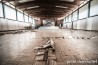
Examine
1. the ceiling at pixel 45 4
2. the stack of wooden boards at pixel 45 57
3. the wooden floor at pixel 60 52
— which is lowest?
the wooden floor at pixel 60 52

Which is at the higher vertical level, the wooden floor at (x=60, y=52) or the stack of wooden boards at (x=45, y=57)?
the stack of wooden boards at (x=45, y=57)

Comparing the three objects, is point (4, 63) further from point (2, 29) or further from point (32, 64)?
point (2, 29)

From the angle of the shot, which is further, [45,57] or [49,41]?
[49,41]

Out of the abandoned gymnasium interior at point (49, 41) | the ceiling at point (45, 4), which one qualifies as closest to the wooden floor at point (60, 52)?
the abandoned gymnasium interior at point (49, 41)

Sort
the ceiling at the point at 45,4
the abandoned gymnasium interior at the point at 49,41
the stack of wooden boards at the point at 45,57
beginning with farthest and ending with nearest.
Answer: the ceiling at the point at 45,4, the abandoned gymnasium interior at the point at 49,41, the stack of wooden boards at the point at 45,57

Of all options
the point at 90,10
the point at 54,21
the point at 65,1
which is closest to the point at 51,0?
the point at 65,1

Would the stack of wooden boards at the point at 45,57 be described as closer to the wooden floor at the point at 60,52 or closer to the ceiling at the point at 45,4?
the wooden floor at the point at 60,52

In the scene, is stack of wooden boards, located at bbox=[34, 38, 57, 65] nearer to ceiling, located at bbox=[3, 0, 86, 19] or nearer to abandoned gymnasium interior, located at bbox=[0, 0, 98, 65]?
abandoned gymnasium interior, located at bbox=[0, 0, 98, 65]

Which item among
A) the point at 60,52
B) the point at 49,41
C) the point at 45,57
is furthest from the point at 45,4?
the point at 45,57

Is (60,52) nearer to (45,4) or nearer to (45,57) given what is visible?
(45,57)

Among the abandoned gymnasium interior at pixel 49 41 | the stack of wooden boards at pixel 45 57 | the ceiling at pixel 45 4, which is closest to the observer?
the stack of wooden boards at pixel 45 57

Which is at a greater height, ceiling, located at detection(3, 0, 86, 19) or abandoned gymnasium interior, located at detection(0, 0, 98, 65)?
ceiling, located at detection(3, 0, 86, 19)

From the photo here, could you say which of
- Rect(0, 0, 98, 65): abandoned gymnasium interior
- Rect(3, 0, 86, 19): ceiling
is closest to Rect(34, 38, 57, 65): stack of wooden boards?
Rect(0, 0, 98, 65): abandoned gymnasium interior

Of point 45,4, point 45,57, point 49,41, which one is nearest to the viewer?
point 45,57
